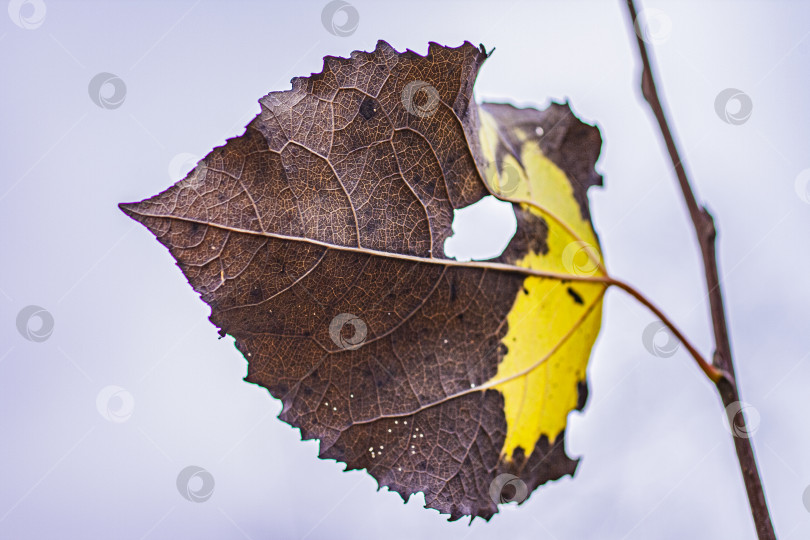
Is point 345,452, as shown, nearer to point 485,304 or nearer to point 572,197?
point 485,304

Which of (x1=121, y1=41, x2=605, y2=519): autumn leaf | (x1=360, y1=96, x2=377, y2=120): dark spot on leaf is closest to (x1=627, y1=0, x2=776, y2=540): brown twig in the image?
(x1=121, y1=41, x2=605, y2=519): autumn leaf

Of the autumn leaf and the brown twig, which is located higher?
the brown twig

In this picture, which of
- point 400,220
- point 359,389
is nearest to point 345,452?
point 359,389

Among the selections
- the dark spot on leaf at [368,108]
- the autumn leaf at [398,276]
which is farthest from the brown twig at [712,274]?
the dark spot on leaf at [368,108]

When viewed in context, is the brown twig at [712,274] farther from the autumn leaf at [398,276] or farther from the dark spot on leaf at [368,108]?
the dark spot on leaf at [368,108]

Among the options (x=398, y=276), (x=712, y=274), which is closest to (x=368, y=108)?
(x=398, y=276)

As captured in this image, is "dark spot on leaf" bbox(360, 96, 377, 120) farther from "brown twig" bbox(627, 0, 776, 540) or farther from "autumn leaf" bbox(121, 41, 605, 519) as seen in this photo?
"brown twig" bbox(627, 0, 776, 540)

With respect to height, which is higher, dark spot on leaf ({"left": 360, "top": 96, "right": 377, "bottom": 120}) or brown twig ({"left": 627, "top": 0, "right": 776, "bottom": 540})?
brown twig ({"left": 627, "top": 0, "right": 776, "bottom": 540})

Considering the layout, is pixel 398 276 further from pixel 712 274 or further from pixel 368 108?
pixel 712 274
